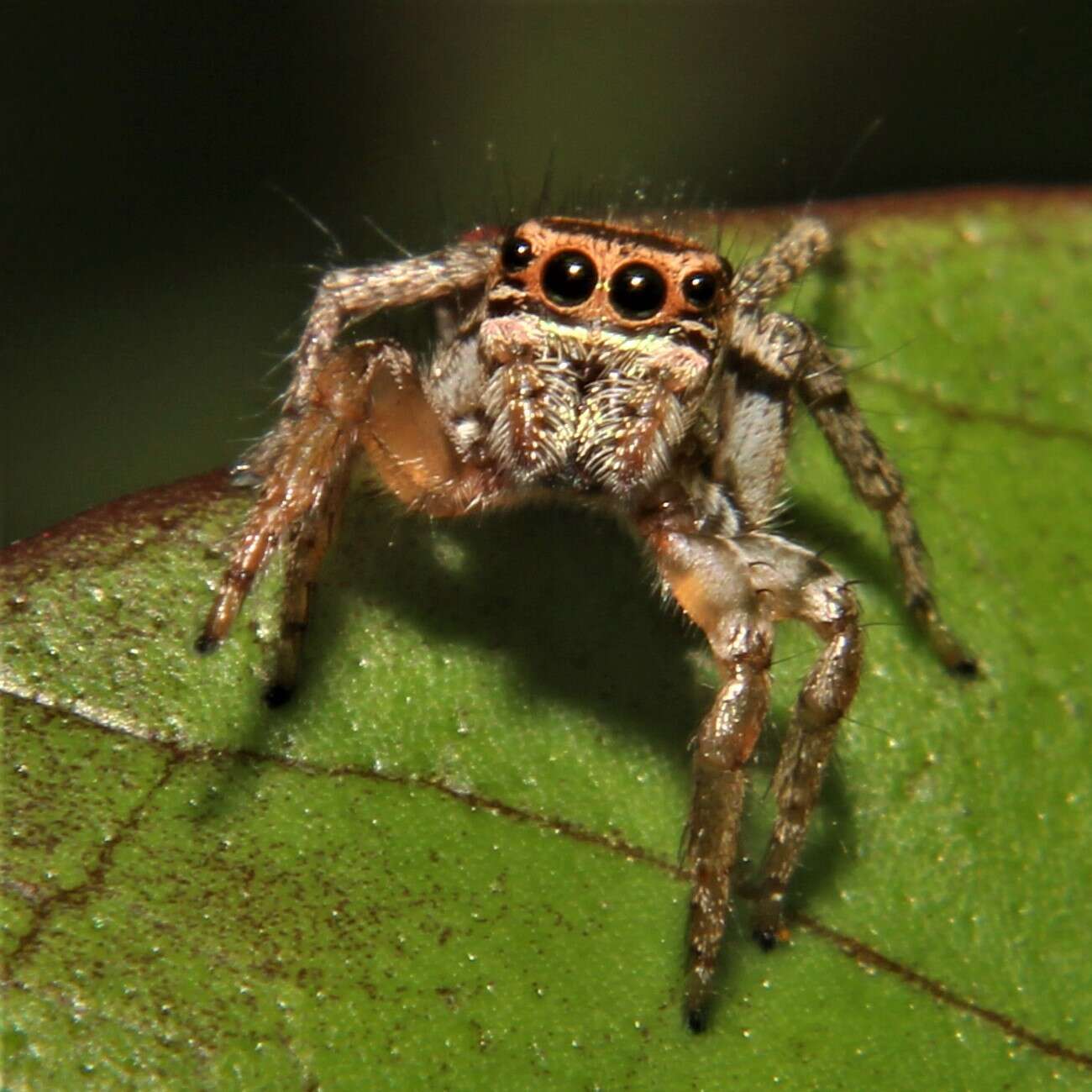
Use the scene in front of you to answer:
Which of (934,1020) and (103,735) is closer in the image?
(103,735)

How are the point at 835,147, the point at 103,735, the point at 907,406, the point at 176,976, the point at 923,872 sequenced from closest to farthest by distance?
the point at 176,976
the point at 103,735
the point at 923,872
the point at 907,406
the point at 835,147

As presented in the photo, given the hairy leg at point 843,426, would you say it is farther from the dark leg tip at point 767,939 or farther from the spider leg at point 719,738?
the dark leg tip at point 767,939

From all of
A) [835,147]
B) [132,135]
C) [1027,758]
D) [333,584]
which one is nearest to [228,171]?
[132,135]

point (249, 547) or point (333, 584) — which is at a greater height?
point (249, 547)

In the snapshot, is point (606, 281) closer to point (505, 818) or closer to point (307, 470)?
point (307, 470)

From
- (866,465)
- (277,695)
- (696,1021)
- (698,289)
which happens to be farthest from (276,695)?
(866,465)

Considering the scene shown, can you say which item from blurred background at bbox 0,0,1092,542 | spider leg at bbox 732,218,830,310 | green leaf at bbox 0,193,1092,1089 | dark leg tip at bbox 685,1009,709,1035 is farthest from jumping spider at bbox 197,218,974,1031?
blurred background at bbox 0,0,1092,542

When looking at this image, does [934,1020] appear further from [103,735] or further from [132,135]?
[132,135]
